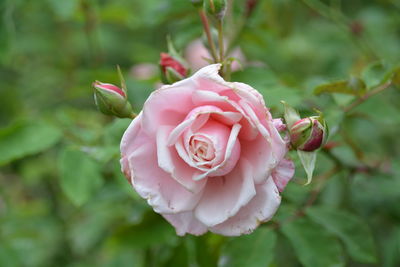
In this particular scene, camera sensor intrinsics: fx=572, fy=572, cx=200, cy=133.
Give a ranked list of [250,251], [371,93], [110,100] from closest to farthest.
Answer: [110,100], [250,251], [371,93]

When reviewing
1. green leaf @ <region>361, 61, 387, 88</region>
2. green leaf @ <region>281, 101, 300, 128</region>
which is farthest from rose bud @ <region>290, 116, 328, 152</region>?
green leaf @ <region>361, 61, 387, 88</region>

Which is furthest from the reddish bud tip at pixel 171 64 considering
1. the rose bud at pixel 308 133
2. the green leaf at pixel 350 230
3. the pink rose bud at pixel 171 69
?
the green leaf at pixel 350 230

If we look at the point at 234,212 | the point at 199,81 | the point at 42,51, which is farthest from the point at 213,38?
the point at 42,51

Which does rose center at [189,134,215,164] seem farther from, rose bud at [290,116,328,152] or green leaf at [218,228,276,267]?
green leaf at [218,228,276,267]

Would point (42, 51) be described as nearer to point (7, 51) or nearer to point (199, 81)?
point (7, 51)

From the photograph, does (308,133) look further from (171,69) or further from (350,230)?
(350,230)

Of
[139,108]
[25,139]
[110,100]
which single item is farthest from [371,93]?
[25,139]
